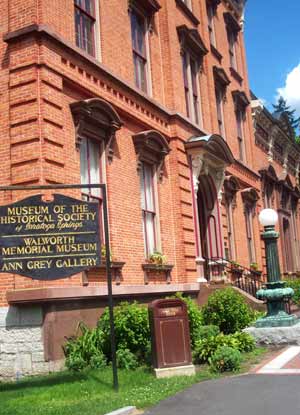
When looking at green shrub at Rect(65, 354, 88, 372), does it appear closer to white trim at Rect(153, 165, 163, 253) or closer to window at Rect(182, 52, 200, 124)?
white trim at Rect(153, 165, 163, 253)

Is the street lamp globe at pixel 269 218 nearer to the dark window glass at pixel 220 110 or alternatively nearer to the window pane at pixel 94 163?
the window pane at pixel 94 163

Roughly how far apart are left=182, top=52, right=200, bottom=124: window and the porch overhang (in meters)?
1.26

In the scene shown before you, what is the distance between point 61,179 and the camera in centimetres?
1109

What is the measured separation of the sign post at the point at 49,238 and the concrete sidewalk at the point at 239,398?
4.14 feet

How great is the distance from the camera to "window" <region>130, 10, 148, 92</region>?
52.7 feet

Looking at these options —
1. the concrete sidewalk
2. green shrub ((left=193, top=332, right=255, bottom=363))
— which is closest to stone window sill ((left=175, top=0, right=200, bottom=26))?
green shrub ((left=193, top=332, right=255, bottom=363))

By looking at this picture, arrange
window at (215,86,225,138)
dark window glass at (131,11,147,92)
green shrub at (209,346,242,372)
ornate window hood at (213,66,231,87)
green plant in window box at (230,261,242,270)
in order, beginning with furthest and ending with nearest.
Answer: window at (215,86,225,138)
ornate window hood at (213,66,231,87)
green plant in window box at (230,261,242,270)
dark window glass at (131,11,147,92)
green shrub at (209,346,242,372)

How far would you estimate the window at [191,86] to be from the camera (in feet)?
62.5

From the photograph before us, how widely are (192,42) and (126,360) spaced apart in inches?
493

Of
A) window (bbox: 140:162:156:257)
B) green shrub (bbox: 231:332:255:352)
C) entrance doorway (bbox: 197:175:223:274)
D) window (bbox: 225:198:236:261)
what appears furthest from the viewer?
window (bbox: 225:198:236:261)

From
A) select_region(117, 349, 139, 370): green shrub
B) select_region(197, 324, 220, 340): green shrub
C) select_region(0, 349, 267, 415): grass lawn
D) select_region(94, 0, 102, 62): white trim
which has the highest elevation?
select_region(94, 0, 102, 62): white trim

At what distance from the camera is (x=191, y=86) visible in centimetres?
1944

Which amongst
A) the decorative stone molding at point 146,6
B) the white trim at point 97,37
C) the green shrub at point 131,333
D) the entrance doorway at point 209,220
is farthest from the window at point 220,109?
the green shrub at point 131,333

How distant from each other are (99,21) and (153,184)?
4.52 meters
